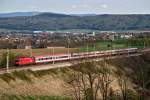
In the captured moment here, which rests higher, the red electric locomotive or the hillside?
the red electric locomotive

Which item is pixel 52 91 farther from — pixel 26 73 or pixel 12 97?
pixel 12 97

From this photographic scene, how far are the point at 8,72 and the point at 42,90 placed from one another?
5103 mm

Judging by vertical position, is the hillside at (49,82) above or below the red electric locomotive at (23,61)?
below

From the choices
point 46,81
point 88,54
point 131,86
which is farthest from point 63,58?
point 46,81

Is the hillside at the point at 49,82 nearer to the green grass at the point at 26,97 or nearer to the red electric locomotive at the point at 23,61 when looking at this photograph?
the green grass at the point at 26,97

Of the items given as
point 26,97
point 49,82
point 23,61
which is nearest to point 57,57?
point 23,61

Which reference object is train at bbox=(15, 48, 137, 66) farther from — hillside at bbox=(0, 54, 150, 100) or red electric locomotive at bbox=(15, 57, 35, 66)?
hillside at bbox=(0, 54, 150, 100)

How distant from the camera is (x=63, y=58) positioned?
279 ft

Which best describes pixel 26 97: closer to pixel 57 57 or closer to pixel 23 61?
pixel 23 61

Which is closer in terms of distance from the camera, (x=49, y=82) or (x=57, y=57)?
(x=49, y=82)

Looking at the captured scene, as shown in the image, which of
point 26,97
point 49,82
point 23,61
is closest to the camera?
point 26,97

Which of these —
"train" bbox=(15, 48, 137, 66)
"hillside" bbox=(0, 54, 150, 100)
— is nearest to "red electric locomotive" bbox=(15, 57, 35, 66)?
"train" bbox=(15, 48, 137, 66)

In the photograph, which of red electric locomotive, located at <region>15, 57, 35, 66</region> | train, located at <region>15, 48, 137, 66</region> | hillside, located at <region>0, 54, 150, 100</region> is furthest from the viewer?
train, located at <region>15, 48, 137, 66</region>

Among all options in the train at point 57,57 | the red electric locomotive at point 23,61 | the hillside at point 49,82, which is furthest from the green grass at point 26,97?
the train at point 57,57
